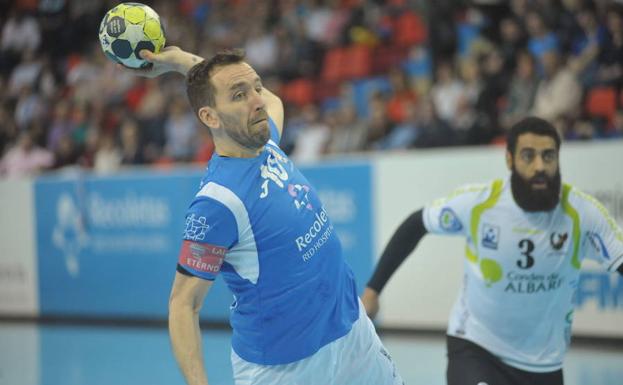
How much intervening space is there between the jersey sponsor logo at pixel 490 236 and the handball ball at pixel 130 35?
77.0 inches

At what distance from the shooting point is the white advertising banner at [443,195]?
8477 mm

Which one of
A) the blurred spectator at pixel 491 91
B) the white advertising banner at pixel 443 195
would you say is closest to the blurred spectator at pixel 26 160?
the white advertising banner at pixel 443 195

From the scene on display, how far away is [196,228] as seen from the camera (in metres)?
3.53

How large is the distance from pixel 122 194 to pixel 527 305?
787cm

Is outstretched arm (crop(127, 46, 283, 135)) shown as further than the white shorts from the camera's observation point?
Yes

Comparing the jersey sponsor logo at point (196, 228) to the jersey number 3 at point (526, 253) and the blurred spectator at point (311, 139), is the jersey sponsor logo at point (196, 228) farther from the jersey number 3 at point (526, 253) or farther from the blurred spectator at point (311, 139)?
the blurred spectator at point (311, 139)

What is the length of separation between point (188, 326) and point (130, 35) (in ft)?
5.10

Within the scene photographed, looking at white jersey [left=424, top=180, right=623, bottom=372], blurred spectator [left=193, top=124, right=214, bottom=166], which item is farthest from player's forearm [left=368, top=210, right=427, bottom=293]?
blurred spectator [left=193, top=124, right=214, bottom=166]

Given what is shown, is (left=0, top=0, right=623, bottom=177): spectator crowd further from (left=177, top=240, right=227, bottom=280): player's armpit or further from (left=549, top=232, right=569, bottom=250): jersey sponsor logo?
(left=177, top=240, right=227, bottom=280): player's armpit

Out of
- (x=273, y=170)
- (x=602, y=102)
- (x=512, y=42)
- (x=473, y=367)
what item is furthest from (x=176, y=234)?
(x=273, y=170)

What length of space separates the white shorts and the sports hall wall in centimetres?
514

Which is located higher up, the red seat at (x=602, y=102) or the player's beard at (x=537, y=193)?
the red seat at (x=602, y=102)

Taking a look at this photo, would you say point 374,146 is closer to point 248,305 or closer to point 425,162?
point 425,162

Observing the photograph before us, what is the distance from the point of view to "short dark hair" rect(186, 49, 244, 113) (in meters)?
3.80
